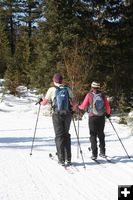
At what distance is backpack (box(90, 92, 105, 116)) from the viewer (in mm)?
10758

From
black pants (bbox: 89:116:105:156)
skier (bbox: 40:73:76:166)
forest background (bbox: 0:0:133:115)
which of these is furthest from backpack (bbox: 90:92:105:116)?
forest background (bbox: 0:0:133:115)

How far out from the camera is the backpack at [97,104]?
1076 centimetres

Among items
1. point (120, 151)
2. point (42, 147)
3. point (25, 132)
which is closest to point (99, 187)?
point (120, 151)

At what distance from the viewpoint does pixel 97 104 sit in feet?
35.4

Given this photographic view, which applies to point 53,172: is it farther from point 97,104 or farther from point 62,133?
point 97,104

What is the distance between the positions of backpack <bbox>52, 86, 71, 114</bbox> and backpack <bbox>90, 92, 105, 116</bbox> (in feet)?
2.64

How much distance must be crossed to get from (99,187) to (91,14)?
19854 mm

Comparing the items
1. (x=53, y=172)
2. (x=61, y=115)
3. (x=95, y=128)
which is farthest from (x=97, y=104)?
(x=53, y=172)

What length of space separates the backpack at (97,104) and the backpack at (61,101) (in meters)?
0.81

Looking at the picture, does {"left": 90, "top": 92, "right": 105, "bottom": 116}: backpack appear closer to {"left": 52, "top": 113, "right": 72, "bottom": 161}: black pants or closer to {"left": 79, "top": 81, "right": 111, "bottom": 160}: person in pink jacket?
{"left": 79, "top": 81, "right": 111, "bottom": 160}: person in pink jacket

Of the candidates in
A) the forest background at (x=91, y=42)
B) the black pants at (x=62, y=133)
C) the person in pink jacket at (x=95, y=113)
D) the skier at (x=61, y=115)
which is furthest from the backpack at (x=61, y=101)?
the forest background at (x=91, y=42)

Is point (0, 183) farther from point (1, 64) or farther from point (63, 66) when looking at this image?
point (1, 64)

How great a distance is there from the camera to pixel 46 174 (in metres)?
9.41

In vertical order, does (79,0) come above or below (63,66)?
above
